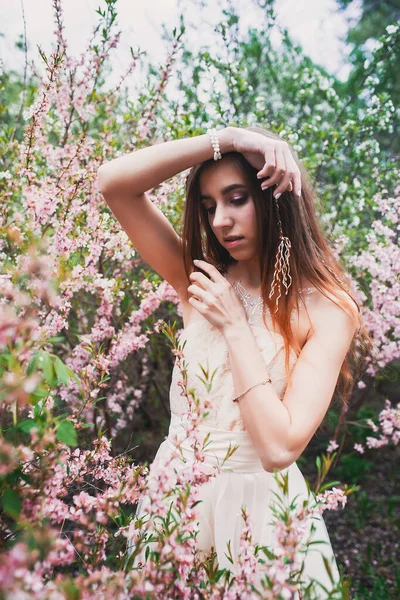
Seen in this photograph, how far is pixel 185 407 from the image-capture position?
1.75 meters

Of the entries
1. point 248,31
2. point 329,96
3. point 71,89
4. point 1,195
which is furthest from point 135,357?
point 248,31

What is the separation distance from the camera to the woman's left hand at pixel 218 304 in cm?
161

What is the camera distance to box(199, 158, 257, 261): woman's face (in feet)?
5.93

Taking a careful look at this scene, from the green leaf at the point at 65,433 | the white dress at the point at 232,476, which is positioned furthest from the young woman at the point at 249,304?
the green leaf at the point at 65,433

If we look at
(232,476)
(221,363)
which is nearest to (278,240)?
(221,363)

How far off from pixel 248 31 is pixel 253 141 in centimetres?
346

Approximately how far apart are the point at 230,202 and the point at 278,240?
26cm

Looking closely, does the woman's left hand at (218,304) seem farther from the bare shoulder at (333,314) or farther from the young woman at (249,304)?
the bare shoulder at (333,314)

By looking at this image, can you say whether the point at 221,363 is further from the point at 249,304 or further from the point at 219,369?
the point at 249,304

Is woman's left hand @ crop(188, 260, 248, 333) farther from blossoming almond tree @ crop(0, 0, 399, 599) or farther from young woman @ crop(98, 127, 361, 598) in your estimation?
blossoming almond tree @ crop(0, 0, 399, 599)

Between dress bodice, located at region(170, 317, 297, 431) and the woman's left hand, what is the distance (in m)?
0.18

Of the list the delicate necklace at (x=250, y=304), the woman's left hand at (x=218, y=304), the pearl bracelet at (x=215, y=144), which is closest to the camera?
the woman's left hand at (x=218, y=304)

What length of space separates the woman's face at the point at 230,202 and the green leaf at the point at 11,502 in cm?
119

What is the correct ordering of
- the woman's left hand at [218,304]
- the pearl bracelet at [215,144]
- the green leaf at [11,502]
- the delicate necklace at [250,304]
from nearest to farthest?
the green leaf at [11,502], the woman's left hand at [218,304], the pearl bracelet at [215,144], the delicate necklace at [250,304]
